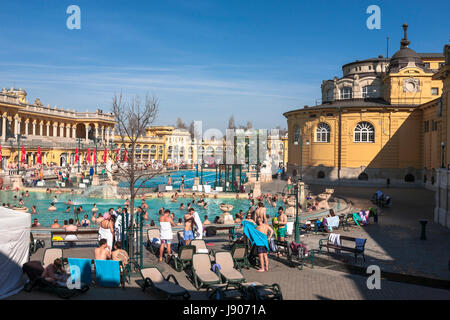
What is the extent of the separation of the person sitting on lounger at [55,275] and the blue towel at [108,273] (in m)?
0.76

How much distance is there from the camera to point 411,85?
137 ft

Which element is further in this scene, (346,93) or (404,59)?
(346,93)

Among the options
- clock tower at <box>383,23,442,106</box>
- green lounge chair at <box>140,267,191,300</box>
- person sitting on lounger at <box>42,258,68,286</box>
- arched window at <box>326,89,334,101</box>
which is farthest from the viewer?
arched window at <box>326,89,334,101</box>

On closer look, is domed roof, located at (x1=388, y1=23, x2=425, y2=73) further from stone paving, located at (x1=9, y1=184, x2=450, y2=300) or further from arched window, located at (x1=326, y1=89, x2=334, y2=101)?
stone paving, located at (x1=9, y1=184, x2=450, y2=300)

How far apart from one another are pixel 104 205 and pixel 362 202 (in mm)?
17847

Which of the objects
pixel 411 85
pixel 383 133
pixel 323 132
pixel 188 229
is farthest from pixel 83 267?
pixel 411 85

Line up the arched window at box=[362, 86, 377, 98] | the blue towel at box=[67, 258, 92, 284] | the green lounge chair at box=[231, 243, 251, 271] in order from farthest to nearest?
the arched window at box=[362, 86, 377, 98] < the green lounge chair at box=[231, 243, 251, 271] < the blue towel at box=[67, 258, 92, 284]

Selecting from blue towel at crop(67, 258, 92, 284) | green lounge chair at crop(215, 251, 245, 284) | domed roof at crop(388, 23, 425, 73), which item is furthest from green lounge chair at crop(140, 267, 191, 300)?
domed roof at crop(388, 23, 425, 73)

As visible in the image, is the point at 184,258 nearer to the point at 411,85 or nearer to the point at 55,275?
the point at 55,275

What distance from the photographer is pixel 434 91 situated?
42156mm

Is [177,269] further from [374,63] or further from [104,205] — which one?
[374,63]

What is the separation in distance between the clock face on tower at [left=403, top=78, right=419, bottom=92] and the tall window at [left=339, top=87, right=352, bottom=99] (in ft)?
24.3

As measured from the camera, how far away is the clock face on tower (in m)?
41.7

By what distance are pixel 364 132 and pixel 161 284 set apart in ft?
120
